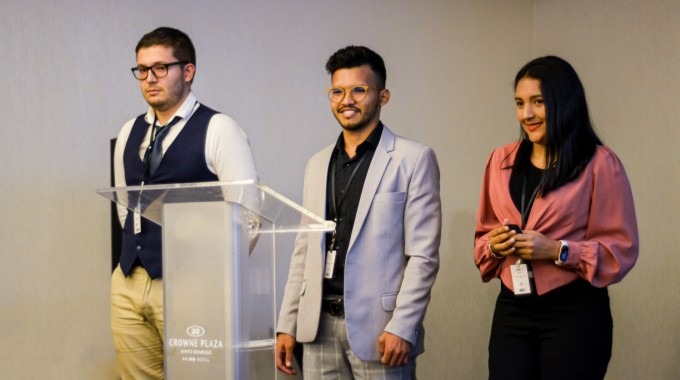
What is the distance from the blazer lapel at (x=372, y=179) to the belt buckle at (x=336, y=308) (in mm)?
168

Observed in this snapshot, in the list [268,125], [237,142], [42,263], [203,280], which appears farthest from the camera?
[268,125]

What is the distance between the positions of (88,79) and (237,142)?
1.49m

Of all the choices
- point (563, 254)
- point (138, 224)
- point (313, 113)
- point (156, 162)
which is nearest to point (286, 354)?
point (138, 224)

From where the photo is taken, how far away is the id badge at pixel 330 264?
2.72 metres

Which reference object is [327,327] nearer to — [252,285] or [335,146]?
[335,146]

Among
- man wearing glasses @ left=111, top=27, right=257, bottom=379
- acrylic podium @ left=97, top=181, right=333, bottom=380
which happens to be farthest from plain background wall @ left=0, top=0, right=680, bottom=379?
acrylic podium @ left=97, top=181, right=333, bottom=380

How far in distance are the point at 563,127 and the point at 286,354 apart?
44.8 inches

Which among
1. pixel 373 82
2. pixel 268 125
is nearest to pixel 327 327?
pixel 373 82

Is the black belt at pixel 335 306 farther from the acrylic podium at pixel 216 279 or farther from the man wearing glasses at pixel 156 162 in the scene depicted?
the acrylic podium at pixel 216 279

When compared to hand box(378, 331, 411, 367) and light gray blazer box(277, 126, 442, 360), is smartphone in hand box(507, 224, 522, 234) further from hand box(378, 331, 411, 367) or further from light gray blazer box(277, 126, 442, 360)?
hand box(378, 331, 411, 367)

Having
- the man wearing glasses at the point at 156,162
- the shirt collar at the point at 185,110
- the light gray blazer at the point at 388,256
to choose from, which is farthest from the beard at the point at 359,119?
the shirt collar at the point at 185,110

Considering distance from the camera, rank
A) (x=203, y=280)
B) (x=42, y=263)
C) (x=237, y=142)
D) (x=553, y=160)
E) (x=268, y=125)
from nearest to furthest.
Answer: (x=203, y=280), (x=553, y=160), (x=237, y=142), (x=42, y=263), (x=268, y=125)

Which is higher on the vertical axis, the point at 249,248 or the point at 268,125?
the point at 268,125

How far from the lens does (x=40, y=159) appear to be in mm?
3916
